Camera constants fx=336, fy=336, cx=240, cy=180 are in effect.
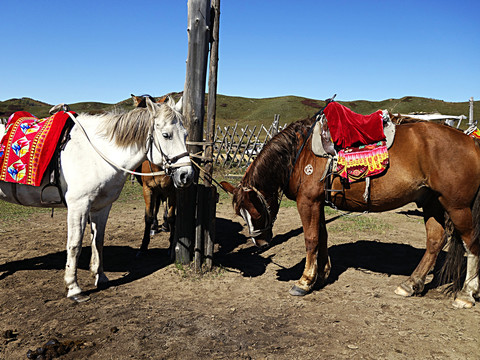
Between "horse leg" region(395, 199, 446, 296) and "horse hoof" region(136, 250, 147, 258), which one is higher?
"horse leg" region(395, 199, 446, 296)

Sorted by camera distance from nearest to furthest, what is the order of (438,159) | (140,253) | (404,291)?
1. (438,159)
2. (404,291)
3. (140,253)

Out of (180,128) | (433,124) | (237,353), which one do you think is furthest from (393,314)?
(180,128)

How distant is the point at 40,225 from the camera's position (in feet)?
22.9

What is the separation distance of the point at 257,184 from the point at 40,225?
17.4 feet

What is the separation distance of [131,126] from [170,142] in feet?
1.73

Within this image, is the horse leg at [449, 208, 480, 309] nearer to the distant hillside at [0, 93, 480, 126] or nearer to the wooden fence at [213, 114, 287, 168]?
the wooden fence at [213, 114, 287, 168]

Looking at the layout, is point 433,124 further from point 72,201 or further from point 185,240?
point 72,201

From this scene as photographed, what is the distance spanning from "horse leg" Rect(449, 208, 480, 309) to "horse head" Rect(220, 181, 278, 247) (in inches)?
80.3

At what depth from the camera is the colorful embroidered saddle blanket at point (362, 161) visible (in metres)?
3.76

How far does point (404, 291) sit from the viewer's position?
13.2ft

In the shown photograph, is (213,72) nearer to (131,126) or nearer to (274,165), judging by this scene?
(131,126)

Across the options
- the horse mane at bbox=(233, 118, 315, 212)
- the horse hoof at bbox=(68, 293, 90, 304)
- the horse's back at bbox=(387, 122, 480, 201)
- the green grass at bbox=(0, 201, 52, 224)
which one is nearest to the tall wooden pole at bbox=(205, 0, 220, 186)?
the horse mane at bbox=(233, 118, 315, 212)

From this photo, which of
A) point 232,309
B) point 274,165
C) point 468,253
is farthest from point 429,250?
point 232,309

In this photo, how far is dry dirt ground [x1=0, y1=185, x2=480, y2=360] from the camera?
9.45 ft
